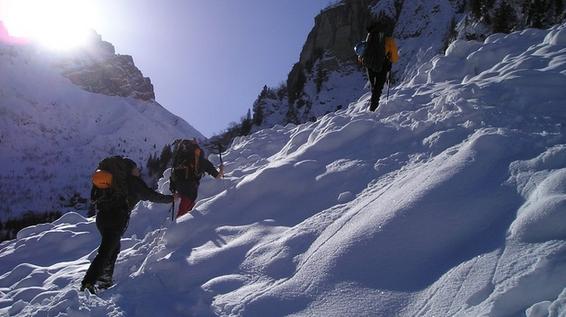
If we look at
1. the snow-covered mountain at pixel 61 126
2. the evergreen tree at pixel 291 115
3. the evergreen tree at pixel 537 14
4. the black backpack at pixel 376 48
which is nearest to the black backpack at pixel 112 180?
the black backpack at pixel 376 48

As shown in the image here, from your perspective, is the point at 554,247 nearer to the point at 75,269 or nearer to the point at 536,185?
the point at 536,185

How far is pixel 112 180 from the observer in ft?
17.5

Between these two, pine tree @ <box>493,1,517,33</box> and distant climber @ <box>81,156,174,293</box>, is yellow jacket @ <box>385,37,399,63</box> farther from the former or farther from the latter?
pine tree @ <box>493,1,517,33</box>

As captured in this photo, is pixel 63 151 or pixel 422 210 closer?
pixel 422 210

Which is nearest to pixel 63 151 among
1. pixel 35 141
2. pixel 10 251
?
pixel 35 141

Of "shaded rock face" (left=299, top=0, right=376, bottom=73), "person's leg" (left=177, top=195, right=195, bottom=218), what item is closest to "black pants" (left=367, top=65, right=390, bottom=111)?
"person's leg" (left=177, top=195, right=195, bottom=218)

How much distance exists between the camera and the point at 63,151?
127 meters

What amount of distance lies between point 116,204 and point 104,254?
659 millimetres

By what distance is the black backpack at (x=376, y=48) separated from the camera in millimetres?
8969

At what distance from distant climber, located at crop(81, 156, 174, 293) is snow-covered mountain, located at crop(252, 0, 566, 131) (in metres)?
26.1

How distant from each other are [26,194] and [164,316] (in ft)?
360

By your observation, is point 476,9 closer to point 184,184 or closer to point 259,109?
point 259,109

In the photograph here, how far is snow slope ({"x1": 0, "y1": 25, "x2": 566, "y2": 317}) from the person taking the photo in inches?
121

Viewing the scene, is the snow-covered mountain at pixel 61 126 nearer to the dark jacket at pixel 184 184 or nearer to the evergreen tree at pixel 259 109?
the evergreen tree at pixel 259 109
